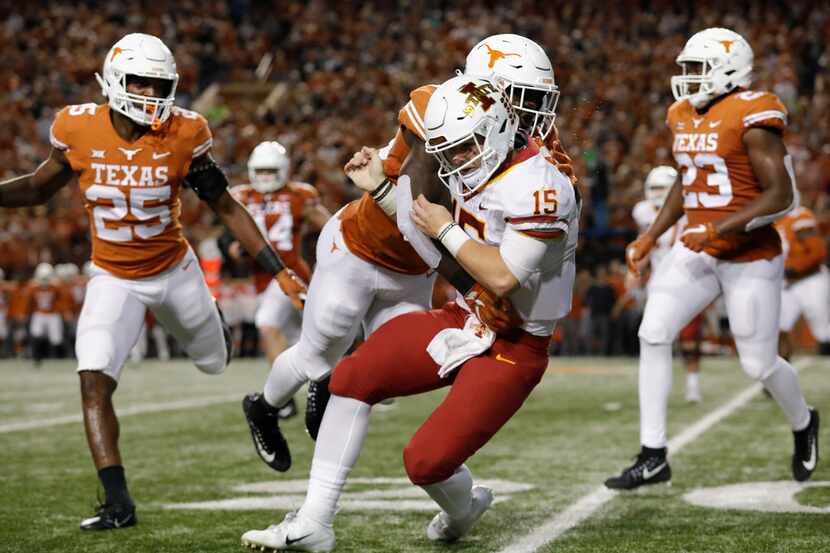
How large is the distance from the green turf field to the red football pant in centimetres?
45

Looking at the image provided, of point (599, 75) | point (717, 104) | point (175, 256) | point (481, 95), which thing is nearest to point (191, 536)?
point (175, 256)

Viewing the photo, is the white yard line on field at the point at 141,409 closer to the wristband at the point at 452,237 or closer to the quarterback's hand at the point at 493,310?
the quarterback's hand at the point at 493,310

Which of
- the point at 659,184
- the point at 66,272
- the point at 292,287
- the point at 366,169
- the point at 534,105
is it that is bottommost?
the point at 66,272

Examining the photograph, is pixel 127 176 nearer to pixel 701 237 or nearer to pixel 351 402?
pixel 351 402

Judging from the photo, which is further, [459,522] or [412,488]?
[412,488]

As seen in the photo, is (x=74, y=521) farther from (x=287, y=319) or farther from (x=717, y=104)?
(x=287, y=319)

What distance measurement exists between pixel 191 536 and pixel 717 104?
8.90 feet

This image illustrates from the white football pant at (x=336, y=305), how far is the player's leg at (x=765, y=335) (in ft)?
4.16

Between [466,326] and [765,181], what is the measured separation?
1892mm

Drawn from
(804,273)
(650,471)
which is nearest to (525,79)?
(650,471)

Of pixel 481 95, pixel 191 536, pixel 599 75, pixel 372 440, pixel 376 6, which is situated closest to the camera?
pixel 481 95

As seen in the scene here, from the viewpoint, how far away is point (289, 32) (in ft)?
77.0

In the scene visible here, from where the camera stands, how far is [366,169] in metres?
3.64

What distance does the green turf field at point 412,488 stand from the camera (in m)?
3.91
